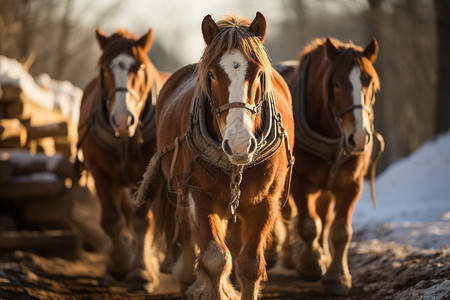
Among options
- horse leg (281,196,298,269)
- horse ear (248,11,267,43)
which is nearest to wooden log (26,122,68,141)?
horse leg (281,196,298,269)

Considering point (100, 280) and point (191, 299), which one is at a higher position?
point (191, 299)

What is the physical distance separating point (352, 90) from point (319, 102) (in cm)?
68

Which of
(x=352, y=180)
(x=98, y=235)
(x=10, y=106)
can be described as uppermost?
(x=10, y=106)

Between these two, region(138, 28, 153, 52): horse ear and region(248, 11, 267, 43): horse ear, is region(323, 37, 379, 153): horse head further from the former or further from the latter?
region(138, 28, 153, 52): horse ear

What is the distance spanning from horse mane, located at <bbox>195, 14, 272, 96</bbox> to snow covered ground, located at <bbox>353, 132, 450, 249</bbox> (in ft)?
10.4

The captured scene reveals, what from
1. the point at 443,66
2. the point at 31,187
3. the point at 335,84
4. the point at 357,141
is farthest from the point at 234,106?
the point at 443,66

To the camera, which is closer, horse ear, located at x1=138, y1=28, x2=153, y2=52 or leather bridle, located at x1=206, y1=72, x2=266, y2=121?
leather bridle, located at x1=206, y1=72, x2=266, y2=121

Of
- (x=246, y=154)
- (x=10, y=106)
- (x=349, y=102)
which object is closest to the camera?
(x=246, y=154)

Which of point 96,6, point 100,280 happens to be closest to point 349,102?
point 100,280

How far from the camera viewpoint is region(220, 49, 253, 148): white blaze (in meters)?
3.49

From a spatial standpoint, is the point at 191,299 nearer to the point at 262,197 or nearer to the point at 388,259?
the point at 262,197

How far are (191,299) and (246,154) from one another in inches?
68.0

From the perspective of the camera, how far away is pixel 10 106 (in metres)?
8.16

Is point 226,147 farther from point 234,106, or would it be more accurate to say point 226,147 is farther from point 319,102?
point 319,102
